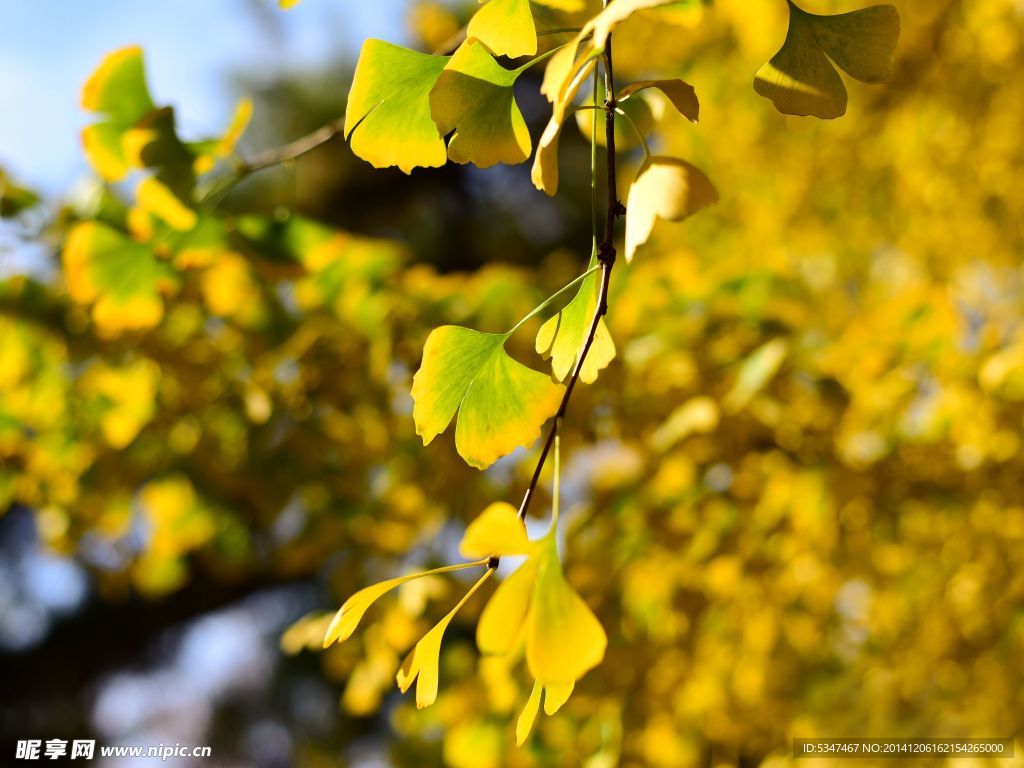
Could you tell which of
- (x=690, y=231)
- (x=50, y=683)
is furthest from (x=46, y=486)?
(x=50, y=683)

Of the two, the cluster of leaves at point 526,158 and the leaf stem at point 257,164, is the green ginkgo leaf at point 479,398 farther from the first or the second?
the leaf stem at point 257,164

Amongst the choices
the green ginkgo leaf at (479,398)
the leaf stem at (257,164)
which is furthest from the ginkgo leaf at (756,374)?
the green ginkgo leaf at (479,398)

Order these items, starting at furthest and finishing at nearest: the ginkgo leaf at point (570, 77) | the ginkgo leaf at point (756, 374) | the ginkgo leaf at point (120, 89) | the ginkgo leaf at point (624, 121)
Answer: the ginkgo leaf at point (756, 374), the ginkgo leaf at point (120, 89), the ginkgo leaf at point (624, 121), the ginkgo leaf at point (570, 77)

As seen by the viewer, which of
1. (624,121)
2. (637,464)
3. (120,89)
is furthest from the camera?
(637,464)

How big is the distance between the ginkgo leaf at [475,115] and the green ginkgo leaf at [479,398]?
7 cm

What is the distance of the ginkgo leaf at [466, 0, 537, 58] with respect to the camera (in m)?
0.27

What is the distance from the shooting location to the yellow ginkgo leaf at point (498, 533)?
0.81 ft

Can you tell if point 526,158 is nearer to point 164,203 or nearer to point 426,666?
point 426,666

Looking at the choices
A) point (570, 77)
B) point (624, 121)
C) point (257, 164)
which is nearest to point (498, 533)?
point (570, 77)

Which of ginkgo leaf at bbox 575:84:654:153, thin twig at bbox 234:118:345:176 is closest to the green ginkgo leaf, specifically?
ginkgo leaf at bbox 575:84:654:153

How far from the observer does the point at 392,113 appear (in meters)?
0.30

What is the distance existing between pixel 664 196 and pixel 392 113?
12cm

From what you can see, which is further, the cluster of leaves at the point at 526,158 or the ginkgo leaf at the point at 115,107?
the ginkgo leaf at the point at 115,107

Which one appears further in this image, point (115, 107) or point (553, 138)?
point (115, 107)
